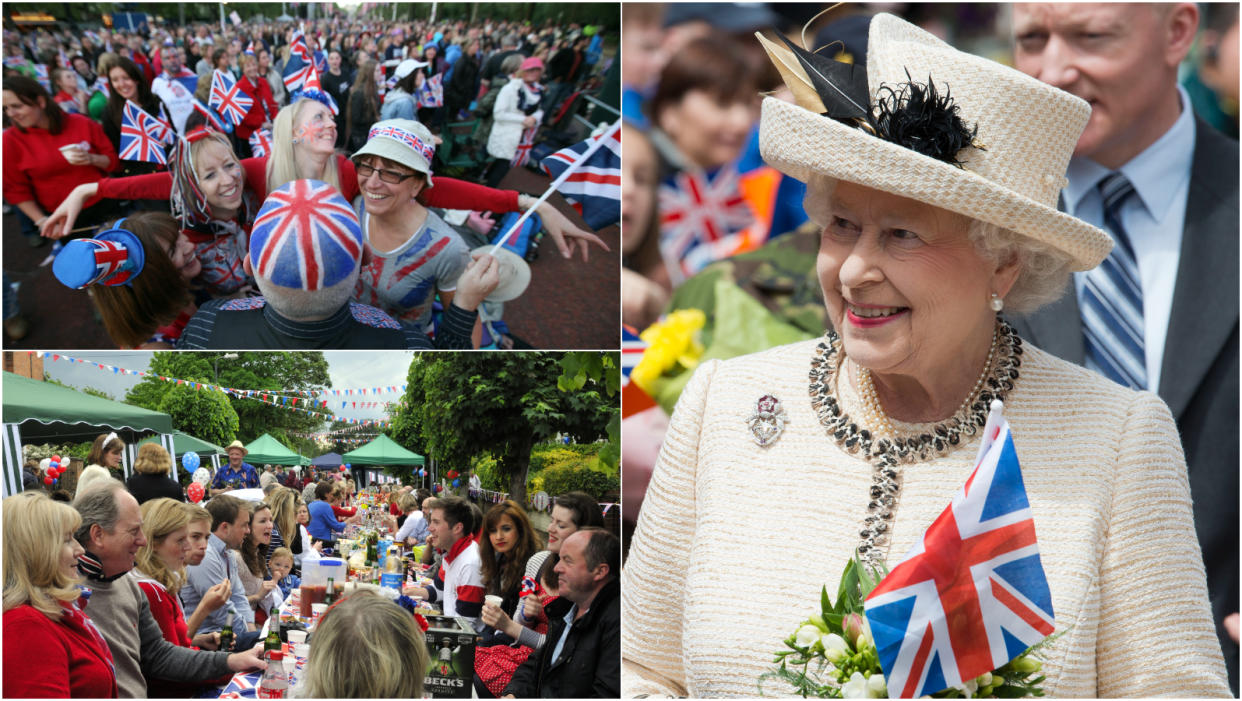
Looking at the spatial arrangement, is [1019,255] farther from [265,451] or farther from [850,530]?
[265,451]

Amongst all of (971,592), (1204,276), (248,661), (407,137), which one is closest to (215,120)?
(407,137)

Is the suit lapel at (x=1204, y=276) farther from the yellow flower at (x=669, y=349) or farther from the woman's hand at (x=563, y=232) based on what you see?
the woman's hand at (x=563, y=232)

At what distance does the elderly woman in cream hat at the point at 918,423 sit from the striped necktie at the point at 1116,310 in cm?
161

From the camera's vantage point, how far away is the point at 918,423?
1763mm

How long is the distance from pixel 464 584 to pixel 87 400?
3.36 feet

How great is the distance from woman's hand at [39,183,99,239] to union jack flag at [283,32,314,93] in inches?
21.5

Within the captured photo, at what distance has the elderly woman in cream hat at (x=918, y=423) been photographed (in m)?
1.55

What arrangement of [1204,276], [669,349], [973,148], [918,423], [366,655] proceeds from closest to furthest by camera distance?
[973,148], [918,423], [366,655], [669,349], [1204,276]

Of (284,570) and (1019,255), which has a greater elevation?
(1019,255)

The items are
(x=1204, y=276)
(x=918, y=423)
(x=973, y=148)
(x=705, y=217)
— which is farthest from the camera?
(x=705, y=217)

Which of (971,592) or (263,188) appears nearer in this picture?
(971,592)

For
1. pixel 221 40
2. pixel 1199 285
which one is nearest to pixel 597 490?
pixel 221 40

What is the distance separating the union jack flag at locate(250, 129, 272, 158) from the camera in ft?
8.27

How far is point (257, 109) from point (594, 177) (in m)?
0.86
